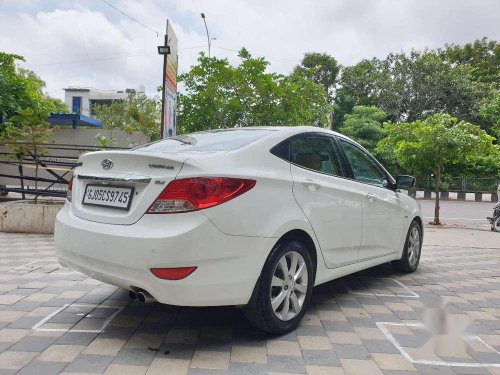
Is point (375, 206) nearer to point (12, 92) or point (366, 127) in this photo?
point (12, 92)

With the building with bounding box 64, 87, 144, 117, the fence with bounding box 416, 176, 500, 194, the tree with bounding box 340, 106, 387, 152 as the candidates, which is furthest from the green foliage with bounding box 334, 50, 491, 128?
the building with bounding box 64, 87, 144, 117

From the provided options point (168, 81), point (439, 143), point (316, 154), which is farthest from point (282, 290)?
point (439, 143)

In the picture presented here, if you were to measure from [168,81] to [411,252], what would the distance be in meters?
6.20

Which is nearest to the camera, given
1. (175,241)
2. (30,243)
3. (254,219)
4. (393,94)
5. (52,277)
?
(175,241)

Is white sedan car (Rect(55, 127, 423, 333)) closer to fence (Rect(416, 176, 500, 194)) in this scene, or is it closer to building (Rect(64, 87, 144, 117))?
fence (Rect(416, 176, 500, 194))

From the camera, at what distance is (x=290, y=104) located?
48.2 ft

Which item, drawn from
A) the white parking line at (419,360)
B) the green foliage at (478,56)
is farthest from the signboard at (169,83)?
the green foliage at (478,56)

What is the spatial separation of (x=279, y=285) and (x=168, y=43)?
7690mm

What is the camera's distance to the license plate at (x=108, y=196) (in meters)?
2.95

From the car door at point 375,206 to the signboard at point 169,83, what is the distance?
18.7ft

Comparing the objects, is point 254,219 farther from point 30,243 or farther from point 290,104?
A: point 290,104

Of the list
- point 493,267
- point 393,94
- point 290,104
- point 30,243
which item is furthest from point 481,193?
point 30,243

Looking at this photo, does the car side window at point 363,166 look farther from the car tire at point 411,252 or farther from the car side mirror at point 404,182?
the car tire at point 411,252

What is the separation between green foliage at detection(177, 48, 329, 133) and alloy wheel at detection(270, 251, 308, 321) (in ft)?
37.0
